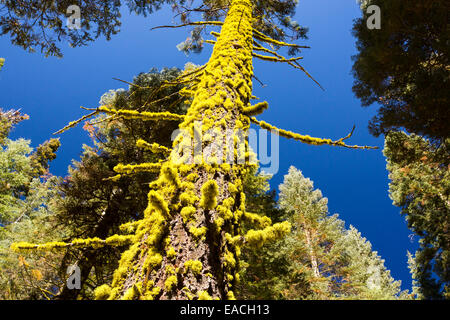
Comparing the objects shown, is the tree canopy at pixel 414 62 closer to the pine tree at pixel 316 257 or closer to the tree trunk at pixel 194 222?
the tree trunk at pixel 194 222

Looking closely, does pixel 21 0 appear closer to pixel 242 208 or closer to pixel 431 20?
pixel 242 208

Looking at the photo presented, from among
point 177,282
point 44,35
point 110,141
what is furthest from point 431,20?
point 110,141

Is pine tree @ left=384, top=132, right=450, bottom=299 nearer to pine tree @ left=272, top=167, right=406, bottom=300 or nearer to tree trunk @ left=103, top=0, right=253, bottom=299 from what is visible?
pine tree @ left=272, top=167, right=406, bottom=300

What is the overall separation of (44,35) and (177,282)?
7006 millimetres

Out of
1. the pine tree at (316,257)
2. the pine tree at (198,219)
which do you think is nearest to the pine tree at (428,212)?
the pine tree at (316,257)

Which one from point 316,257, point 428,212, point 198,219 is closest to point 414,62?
point 198,219

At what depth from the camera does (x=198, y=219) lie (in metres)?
1.71

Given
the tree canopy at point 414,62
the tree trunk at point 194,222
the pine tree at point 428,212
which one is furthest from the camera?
the pine tree at point 428,212

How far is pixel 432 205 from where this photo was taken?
33.4ft

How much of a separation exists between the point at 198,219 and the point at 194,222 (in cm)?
4

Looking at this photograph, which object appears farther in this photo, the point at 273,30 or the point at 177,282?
the point at 273,30

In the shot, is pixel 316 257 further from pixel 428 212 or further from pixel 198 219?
pixel 198 219

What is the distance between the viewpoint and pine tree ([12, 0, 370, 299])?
1.45 meters

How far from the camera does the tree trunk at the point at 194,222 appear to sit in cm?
143
